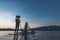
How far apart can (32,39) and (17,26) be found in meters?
10.2

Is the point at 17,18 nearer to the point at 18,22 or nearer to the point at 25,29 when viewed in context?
the point at 18,22

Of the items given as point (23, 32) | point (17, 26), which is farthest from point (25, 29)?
point (17, 26)

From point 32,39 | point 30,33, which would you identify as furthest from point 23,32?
point 32,39

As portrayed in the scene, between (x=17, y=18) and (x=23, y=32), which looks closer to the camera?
(x=17, y=18)

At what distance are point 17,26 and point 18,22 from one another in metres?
0.58

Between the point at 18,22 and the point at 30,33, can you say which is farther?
the point at 30,33

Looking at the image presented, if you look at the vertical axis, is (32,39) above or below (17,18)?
below

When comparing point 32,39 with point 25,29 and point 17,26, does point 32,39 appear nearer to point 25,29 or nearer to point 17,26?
point 25,29

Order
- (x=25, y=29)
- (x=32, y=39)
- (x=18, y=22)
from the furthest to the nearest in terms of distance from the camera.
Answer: (x=32, y=39) < (x=25, y=29) < (x=18, y=22)

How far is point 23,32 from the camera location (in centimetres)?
3378

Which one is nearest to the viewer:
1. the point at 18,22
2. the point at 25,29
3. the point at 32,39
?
the point at 18,22

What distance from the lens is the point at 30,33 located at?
3416 centimetres

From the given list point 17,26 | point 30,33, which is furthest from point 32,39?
point 17,26

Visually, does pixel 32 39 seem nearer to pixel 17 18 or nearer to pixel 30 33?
pixel 30 33
